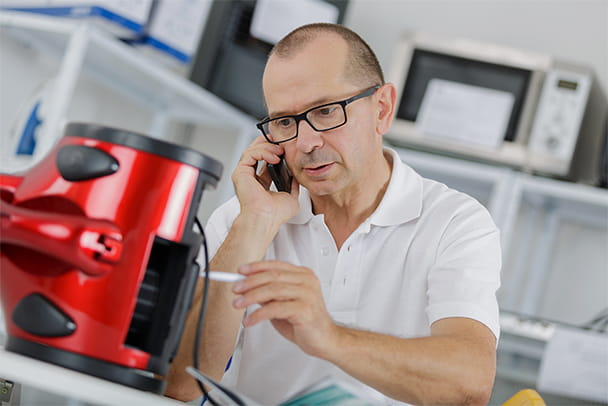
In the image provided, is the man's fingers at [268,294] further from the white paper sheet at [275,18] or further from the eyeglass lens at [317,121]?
the white paper sheet at [275,18]

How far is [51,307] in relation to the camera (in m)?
0.68

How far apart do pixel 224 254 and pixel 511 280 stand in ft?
4.62

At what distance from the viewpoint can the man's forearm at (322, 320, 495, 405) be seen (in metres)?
0.79

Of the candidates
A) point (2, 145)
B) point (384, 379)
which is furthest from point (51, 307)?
point (2, 145)

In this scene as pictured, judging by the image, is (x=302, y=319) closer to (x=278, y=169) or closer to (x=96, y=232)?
(x=96, y=232)

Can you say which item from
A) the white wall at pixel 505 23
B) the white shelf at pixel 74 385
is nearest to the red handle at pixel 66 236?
the white shelf at pixel 74 385

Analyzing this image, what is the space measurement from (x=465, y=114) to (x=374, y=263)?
0.92 metres

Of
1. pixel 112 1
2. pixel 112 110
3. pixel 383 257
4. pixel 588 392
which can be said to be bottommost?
pixel 588 392

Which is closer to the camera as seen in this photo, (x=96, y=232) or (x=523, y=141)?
(x=96, y=232)

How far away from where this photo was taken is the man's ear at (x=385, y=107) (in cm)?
132

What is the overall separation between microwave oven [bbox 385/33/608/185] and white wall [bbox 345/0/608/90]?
7.8 inches

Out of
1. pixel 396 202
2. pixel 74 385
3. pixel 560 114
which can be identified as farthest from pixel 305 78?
pixel 560 114

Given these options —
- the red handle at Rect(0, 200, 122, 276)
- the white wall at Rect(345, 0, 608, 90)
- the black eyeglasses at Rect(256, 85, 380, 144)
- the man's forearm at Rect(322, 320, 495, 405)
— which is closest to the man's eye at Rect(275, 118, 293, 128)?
the black eyeglasses at Rect(256, 85, 380, 144)

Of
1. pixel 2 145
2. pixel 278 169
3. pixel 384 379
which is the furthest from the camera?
pixel 2 145
